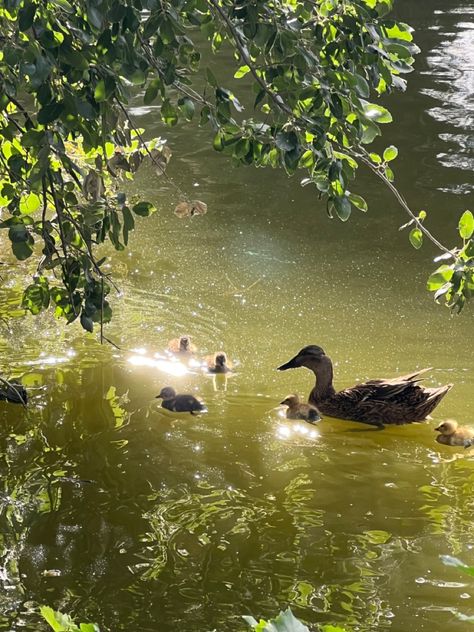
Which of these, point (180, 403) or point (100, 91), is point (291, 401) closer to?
point (180, 403)

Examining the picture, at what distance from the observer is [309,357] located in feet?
21.8

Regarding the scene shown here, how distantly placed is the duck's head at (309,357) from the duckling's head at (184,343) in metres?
0.70

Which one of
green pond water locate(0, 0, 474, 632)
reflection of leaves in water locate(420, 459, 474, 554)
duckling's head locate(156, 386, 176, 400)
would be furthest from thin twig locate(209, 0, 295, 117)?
duckling's head locate(156, 386, 176, 400)

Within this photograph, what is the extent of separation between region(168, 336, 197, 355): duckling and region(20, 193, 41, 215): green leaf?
8.27 ft

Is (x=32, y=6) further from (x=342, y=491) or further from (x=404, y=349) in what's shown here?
(x=404, y=349)

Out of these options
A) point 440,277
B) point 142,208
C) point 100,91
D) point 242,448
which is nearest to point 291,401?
point 242,448

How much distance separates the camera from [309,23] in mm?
4098

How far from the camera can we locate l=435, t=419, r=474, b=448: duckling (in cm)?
593

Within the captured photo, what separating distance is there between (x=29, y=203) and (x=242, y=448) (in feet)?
6.74

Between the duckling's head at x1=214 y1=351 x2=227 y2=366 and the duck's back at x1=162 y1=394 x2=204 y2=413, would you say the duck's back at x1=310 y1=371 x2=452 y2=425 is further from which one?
the duck's back at x1=162 y1=394 x2=204 y2=413

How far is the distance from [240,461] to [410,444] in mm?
1062

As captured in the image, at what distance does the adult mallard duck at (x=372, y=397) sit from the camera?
6305mm

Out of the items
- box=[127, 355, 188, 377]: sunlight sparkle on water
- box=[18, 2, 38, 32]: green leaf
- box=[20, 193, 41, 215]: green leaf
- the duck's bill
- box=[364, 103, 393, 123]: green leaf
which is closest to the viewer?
box=[18, 2, 38, 32]: green leaf

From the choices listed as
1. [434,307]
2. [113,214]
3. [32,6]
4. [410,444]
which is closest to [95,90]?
[32,6]
